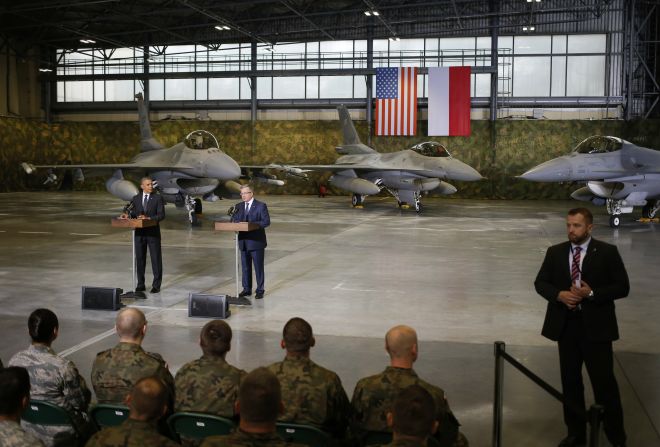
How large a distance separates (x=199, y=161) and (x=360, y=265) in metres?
9.23

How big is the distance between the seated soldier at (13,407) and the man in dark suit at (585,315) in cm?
354

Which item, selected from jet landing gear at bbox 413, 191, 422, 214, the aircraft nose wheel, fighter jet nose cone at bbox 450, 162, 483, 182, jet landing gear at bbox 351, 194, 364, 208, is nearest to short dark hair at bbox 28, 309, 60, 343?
the aircraft nose wheel

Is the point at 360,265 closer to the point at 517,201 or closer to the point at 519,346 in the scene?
the point at 519,346

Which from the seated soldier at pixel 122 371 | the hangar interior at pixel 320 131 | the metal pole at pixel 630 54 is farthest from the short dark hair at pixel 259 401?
the metal pole at pixel 630 54

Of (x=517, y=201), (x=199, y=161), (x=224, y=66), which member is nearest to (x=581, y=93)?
(x=517, y=201)

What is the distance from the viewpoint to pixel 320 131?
3950 centimetres

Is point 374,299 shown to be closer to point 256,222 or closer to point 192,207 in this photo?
point 256,222

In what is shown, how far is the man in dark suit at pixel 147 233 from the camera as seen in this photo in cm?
1041

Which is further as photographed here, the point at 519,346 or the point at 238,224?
the point at 238,224

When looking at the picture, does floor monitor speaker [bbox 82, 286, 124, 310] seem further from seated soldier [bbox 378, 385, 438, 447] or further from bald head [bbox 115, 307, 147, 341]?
seated soldier [bbox 378, 385, 438, 447]

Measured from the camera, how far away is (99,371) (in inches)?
179

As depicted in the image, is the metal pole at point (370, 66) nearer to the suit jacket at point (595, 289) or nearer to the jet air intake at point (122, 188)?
the jet air intake at point (122, 188)

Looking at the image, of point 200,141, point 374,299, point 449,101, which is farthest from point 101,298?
point 449,101

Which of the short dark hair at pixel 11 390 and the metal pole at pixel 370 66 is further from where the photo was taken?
the metal pole at pixel 370 66
